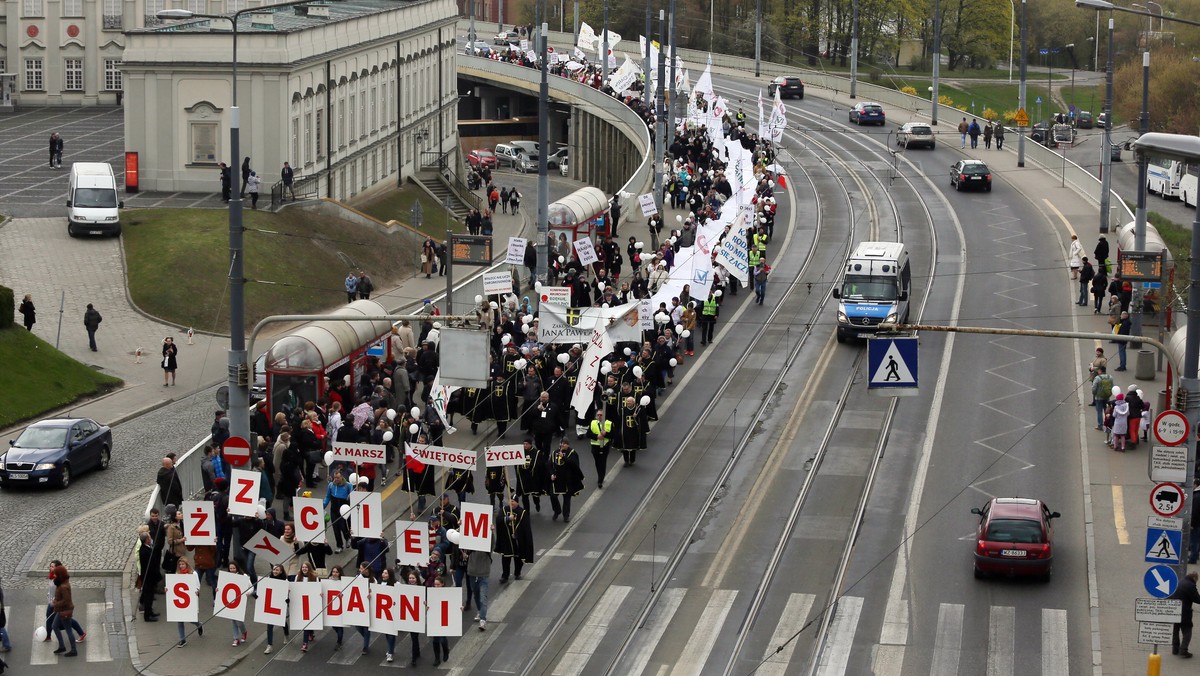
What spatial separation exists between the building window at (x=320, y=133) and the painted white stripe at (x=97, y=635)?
128 ft

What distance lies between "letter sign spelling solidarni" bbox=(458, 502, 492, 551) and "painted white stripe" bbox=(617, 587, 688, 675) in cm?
293

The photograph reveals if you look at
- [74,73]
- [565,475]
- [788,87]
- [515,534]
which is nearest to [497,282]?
[565,475]

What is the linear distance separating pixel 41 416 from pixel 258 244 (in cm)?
1737

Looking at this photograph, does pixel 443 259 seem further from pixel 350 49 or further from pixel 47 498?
pixel 47 498

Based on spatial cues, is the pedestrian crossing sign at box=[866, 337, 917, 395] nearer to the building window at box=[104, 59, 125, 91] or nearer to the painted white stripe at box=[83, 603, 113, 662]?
the painted white stripe at box=[83, 603, 113, 662]

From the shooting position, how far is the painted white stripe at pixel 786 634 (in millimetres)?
27453

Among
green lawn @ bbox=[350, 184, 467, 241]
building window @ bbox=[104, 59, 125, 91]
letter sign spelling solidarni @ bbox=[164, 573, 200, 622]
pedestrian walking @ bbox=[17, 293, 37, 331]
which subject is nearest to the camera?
letter sign spelling solidarni @ bbox=[164, 573, 200, 622]

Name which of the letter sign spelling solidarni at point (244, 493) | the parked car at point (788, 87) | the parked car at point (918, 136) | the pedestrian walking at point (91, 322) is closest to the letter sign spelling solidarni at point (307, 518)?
the letter sign spelling solidarni at point (244, 493)

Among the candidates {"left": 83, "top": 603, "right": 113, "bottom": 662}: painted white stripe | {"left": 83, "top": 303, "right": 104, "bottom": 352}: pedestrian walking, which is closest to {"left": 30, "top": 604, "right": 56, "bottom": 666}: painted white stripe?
{"left": 83, "top": 603, "right": 113, "bottom": 662}: painted white stripe

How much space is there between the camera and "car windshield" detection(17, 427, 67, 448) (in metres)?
36.1

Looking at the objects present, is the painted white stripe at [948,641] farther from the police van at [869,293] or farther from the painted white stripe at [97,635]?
the police van at [869,293]

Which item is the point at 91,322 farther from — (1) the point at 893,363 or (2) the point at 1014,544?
(2) the point at 1014,544

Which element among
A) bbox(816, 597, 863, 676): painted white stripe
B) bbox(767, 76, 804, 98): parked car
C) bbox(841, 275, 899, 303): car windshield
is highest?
bbox(767, 76, 804, 98): parked car

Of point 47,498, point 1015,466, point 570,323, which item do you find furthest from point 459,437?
point 1015,466
